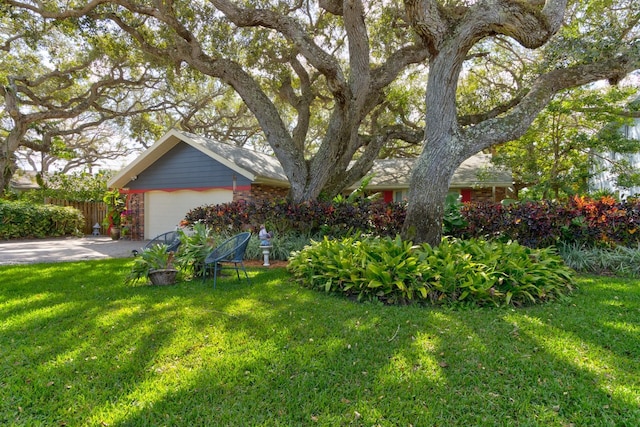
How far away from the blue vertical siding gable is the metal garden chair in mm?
6401

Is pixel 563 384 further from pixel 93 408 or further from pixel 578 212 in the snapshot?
pixel 578 212

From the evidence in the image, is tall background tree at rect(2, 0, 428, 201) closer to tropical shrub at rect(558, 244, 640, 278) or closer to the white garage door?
the white garage door

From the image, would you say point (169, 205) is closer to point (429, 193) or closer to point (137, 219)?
point (137, 219)

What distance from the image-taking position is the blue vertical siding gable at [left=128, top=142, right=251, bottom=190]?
12492mm

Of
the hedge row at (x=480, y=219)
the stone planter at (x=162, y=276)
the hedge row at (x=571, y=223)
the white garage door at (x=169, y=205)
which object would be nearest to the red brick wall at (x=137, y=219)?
the white garage door at (x=169, y=205)

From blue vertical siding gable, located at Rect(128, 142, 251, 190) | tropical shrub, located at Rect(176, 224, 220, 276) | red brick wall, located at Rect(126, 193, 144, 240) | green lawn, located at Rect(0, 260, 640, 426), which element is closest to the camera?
green lawn, located at Rect(0, 260, 640, 426)

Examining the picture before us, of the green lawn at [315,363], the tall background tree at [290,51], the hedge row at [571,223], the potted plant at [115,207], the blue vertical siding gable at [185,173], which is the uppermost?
the tall background tree at [290,51]

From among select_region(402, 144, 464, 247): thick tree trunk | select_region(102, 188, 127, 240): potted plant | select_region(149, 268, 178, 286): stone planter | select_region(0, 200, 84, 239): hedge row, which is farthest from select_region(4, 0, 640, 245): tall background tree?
select_region(0, 200, 84, 239): hedge row

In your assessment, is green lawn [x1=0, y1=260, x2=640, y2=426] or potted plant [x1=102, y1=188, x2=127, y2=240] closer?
green lawn [x1=0, y1=260, x2=640, y2=426]

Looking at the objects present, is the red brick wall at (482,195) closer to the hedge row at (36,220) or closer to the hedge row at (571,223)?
the hedge row at (571,223)

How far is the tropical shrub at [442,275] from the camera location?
431cm

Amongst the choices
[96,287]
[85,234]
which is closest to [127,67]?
[85,234]

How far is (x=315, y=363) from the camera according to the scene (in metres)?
2.85

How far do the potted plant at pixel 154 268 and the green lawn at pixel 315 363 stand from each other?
87 cm
